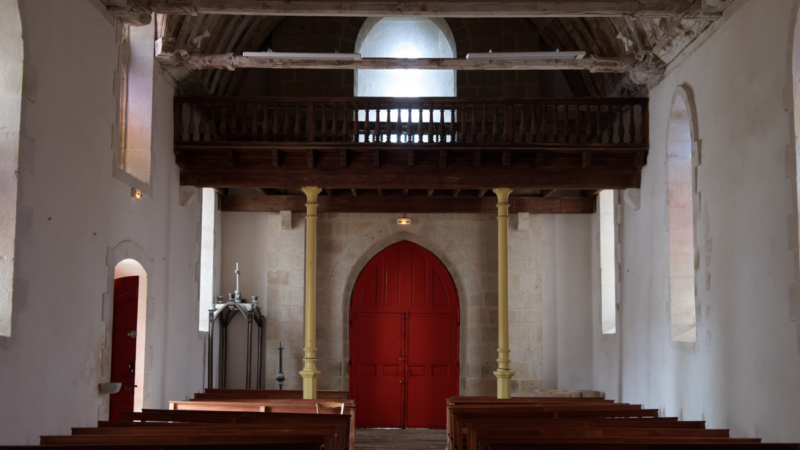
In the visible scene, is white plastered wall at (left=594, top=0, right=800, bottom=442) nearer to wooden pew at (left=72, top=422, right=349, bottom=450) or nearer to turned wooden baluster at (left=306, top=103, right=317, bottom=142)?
wooden pew at (left=72, top=422, right=349, bottom=450)

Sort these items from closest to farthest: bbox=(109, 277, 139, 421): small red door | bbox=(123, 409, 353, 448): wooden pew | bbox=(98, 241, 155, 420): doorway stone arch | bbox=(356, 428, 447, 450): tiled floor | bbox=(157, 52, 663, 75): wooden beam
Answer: bbox=(123, 409, 353, 448): wooden pew, bbox=(98, 241, 155, 420): doorway stone arch, bbox=(157, 52, 663, 75): wooden beam, bbox=(109, 277, 139, 421): small red door, bbox=(356, 428, 447, 450): tiled floor

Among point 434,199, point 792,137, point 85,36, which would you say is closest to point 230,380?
point 434,199

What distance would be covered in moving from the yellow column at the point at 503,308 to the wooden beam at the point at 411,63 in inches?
72.3

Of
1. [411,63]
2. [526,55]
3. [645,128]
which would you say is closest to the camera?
[526,55]

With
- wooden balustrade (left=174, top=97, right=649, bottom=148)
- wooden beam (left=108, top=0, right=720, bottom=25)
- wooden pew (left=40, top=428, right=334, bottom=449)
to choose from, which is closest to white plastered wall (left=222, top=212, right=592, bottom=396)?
wooden balustrade (left=174, top=97, right=649, bottom=148)

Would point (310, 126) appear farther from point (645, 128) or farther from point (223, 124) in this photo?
point (645, 128)

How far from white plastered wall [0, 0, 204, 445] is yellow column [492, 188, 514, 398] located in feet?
13.4

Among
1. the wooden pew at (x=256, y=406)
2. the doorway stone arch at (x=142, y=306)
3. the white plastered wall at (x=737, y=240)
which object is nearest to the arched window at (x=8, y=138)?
the doorway stone arch at (x=142, y=306)

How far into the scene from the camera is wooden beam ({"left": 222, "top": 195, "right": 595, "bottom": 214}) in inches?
444

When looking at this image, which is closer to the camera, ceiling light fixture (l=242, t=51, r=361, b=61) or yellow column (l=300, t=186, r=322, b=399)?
ceiling light fixture (l=242, t=51, r=361, b=61)

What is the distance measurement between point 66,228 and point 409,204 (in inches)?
236

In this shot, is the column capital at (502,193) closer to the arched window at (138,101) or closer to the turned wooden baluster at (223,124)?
the turned wooden baluster at (223,124)

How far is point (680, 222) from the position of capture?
810 cm

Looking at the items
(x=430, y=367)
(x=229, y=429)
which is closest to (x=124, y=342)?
(x=229, y=429)
